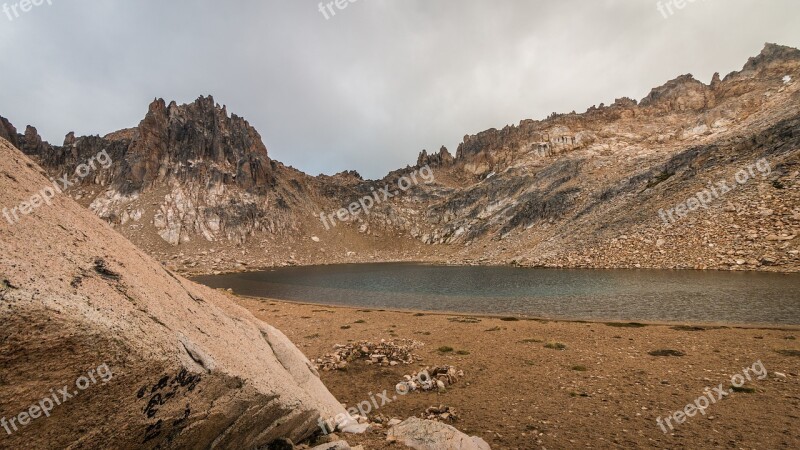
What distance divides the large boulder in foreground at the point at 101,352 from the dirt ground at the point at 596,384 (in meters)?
3.99

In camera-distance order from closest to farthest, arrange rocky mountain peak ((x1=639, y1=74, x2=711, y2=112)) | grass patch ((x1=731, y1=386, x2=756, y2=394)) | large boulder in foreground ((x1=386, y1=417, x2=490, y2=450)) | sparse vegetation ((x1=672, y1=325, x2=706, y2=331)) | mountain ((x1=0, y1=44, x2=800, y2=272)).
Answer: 1. large boulder in foreground ((x1=386, y1=417, x2=490, y2=450))
2. grass patch ((x1=731, y1=386, x2=756, y2=394))
3. sparse vegetation ((x1=672, y1=325, x2=706, y2=331))
4. mountain ((x1=0, y1=44, x2=800, y2=272))
5. rocky mountain peak ((x1=639, y1=74, x2=711, y2=112))

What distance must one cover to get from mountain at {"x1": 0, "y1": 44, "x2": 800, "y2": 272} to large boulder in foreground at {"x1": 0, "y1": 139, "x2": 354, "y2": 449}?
206 feet

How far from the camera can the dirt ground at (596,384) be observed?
34.3 ft

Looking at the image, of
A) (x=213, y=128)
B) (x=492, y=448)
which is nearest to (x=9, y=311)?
(x=492, y=448)

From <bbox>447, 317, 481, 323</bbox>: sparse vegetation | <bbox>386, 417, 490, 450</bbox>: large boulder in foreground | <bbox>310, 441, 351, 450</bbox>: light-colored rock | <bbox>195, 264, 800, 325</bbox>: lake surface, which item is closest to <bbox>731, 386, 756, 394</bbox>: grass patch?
<bbox>386, 417, 490, 450</bbox>: large boulder in foreground

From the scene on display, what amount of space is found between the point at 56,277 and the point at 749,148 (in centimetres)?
9741

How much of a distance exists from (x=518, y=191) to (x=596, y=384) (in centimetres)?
12821

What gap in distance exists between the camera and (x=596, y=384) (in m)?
14.1

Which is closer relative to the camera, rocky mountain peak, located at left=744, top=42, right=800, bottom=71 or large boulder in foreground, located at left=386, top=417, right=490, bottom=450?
large boulder in foreground, located at left=386, top=417, right=490, bottom=450

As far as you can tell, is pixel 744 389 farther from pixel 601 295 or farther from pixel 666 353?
pixel 601 295

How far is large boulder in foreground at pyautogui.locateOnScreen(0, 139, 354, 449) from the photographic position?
13.4ft

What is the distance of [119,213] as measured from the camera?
418ft

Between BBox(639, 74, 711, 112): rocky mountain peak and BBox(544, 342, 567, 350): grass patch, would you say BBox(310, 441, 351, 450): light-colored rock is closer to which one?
BBox(544, 342, 567, 350): grass patch

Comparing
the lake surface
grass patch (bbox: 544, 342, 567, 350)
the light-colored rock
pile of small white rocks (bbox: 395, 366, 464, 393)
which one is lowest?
the lake surface
